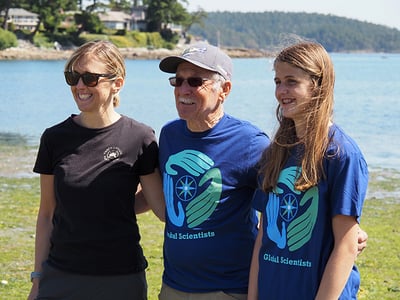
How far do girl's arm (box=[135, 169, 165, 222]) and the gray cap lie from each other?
0.63 m

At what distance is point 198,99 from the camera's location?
4.33 m

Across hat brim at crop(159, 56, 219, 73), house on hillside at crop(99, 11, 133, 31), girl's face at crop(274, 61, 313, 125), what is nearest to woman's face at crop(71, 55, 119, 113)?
hat brim at crop(159, 56, 219, 73)

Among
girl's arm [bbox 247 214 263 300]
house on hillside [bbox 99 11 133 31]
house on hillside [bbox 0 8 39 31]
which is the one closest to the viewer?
girl's arm [bbox 247 214 263 300]

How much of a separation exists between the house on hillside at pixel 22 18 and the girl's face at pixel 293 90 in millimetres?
121187

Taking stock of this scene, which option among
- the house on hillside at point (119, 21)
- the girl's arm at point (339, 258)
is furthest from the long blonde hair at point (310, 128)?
the house on hillside at point (119, 21)

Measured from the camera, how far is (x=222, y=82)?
14.5 feet

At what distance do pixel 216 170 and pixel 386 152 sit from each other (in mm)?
23327

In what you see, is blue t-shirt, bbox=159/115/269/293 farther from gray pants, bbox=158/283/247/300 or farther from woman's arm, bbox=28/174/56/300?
woman's arm, bbox=28/174/56/300

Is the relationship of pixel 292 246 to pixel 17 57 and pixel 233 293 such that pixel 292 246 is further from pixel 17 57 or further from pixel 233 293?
pixel 17 57

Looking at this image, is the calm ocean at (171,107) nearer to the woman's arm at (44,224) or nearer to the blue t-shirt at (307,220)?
the woman's arm at (44,224)

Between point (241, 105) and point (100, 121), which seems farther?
point (241, 105)

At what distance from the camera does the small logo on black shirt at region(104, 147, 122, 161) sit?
14.4 feet

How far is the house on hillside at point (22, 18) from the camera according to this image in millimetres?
121875

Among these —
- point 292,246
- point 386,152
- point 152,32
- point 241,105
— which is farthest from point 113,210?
point 152,32
